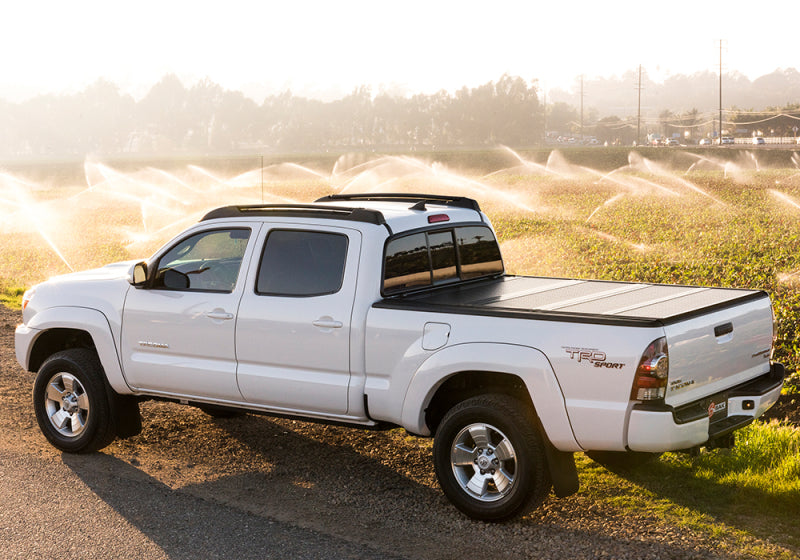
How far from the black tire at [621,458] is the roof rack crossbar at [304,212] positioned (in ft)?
7.08

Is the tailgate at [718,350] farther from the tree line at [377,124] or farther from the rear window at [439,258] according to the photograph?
the tree line at [377,124]

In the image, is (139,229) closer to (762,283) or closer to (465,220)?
(762,283)

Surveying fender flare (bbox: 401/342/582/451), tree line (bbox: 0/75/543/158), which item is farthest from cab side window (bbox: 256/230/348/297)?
tree line (bbox: 0/75/543/158)

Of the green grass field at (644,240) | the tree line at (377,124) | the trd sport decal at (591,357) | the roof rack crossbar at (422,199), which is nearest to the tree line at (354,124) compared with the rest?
the tree line at (377,124)

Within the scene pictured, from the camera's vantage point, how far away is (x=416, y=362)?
6.23 m

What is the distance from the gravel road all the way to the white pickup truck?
0.31 meters

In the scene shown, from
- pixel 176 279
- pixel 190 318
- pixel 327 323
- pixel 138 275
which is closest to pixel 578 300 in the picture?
pixel 327 323

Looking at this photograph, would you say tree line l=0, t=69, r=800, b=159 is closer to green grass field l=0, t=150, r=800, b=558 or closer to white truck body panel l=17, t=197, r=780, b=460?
green grass field l=0, t=150, r=800, b=558

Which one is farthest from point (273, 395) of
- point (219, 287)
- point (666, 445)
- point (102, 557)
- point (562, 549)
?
point (666, 445)

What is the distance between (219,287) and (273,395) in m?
0.96

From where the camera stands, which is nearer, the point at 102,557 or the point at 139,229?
the point at 102,557

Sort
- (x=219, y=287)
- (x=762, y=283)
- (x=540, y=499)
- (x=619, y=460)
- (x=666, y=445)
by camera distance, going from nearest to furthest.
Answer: (x=666, y=445)
(x=540, y=499)
(x=619, y=460)
(x=219, y=287)
(x=762, y=283)

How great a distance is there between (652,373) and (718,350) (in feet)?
2.45

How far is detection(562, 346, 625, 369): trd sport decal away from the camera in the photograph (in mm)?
5438
